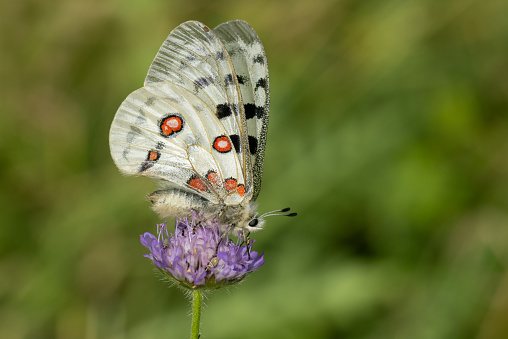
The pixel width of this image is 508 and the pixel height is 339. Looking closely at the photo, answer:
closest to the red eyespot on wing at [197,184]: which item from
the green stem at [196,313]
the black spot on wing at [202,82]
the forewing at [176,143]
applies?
the forewing at [176,143]

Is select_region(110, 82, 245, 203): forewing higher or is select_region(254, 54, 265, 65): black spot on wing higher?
select_region(254, 54, 265, 65): black spot on wing

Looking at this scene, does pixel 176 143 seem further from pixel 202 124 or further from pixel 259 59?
pixel 259 59

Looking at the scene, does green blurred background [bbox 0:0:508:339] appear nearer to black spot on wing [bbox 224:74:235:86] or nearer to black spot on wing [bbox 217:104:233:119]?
black spot on wing [bbox 217:104:233:119]

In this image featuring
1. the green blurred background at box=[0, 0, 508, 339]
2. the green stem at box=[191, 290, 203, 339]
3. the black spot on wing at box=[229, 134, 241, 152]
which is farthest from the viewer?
the green blurred background at box=[0, 0, 508, 339]

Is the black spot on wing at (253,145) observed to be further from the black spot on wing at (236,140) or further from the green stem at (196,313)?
the green stem at (196,313)

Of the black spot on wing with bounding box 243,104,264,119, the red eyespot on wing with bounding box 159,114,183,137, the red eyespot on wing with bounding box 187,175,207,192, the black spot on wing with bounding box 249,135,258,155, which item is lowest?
the red eyespot on wing with bounding box 187,175,207,192

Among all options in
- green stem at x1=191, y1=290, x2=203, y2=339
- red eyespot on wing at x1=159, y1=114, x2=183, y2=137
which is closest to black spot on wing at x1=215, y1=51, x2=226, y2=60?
red eyespot on wing at x1=159, y1=114, x2=183, y2=137

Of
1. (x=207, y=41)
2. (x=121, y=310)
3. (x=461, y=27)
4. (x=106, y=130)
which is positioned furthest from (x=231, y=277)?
(x=461, y=27)

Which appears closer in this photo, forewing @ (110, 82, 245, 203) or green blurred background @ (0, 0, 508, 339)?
forewing @ (110, 82, 245, 203)
